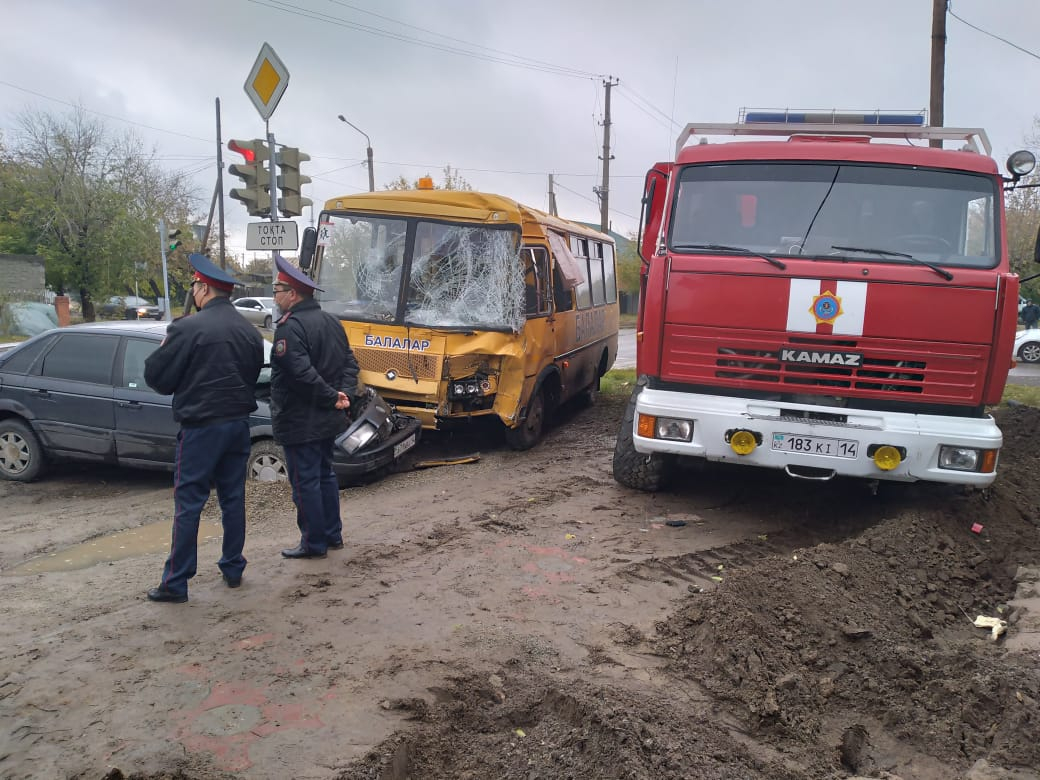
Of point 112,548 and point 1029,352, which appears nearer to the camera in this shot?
point 112,548

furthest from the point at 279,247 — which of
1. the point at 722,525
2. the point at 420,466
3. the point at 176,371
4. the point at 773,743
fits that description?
the point at 773,743

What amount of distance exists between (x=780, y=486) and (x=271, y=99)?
6.95 metres

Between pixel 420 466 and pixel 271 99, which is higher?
pixel 271 99

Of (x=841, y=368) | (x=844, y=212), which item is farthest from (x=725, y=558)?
(x=844, y=212)

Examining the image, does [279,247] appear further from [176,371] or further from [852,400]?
[852,400]

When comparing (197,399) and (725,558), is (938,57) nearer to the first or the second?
(725,558)

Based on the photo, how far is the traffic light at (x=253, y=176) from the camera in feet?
30.9

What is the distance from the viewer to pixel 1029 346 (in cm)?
2294

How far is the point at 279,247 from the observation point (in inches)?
363

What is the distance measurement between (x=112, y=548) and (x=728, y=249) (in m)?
5.10

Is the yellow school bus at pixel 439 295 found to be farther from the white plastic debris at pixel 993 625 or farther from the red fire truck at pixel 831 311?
the white plastic debris at pixel 993 625

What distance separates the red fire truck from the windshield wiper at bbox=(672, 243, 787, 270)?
0.04 ft

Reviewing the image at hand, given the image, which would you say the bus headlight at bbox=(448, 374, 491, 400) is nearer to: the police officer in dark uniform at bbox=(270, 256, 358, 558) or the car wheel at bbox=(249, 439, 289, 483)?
the car wheel at bbox=(249, 439, 289, 483)

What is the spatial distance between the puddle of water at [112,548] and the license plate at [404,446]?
68.0 inches
